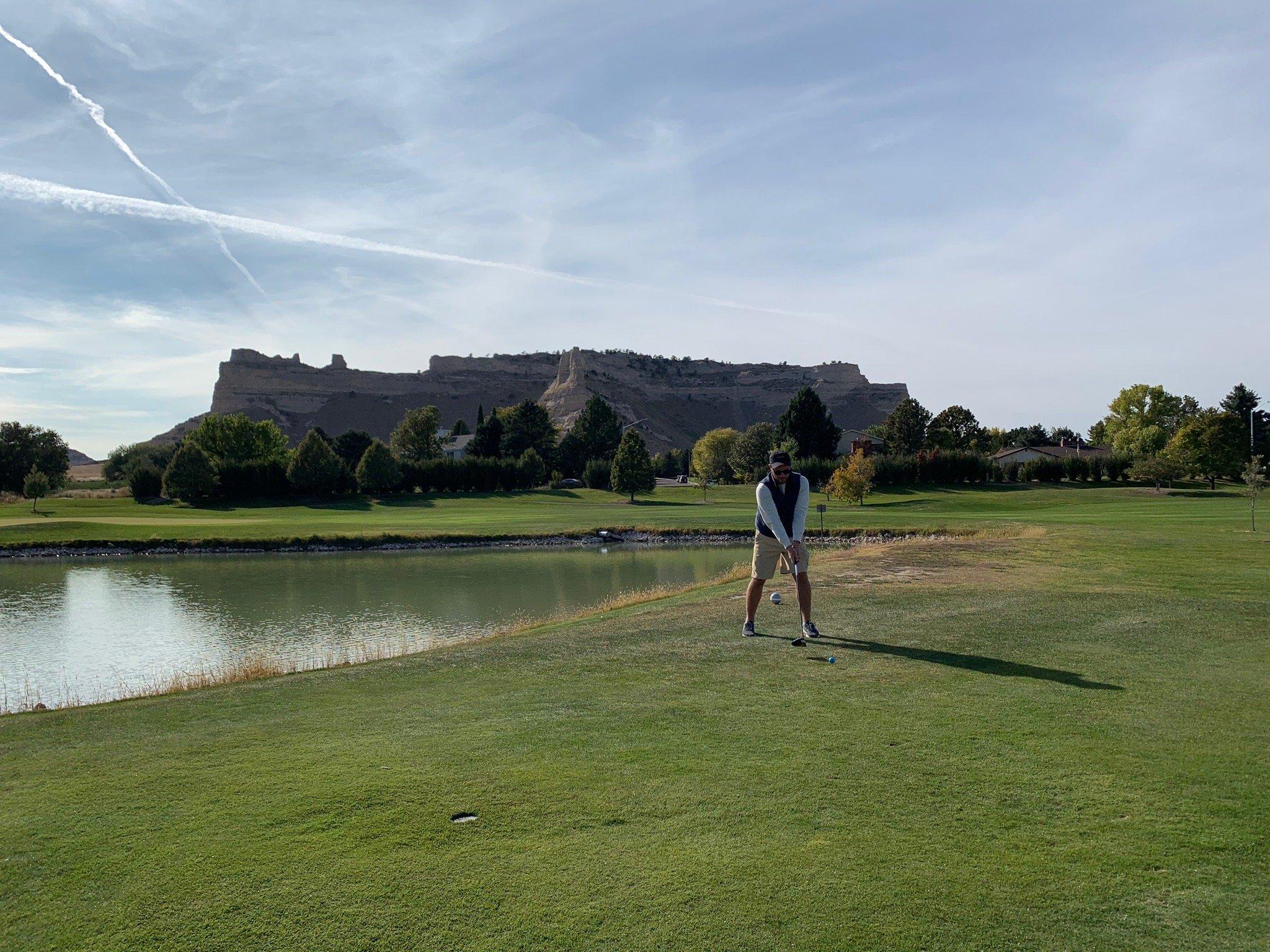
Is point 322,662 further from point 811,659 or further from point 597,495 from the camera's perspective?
point 597,495

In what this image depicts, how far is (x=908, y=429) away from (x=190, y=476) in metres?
69.1

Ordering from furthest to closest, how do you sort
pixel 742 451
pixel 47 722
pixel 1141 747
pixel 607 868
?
1. pixel 742 451
2. pixel 47 722
3. pixel 1141 747
4. pixel 607 868

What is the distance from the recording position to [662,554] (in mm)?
38781

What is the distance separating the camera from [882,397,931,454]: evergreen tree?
3674 inches

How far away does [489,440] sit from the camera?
318 feet

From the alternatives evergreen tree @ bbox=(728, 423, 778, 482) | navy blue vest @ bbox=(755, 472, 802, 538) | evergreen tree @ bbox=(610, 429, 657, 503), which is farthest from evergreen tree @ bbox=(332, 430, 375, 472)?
navy blue vest @ bbox=(755, 472, 802, 538)

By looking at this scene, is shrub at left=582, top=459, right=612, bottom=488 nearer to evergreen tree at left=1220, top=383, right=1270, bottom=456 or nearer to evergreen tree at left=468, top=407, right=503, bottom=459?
evergreen tree at left=468, top=407, right=503, bottom=459

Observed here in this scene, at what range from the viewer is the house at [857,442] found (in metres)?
95.8

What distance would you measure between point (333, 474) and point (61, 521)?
23724 mm

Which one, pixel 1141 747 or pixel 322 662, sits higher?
pixel 1141 747

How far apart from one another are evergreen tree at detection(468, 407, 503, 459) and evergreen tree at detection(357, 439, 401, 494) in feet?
73.7

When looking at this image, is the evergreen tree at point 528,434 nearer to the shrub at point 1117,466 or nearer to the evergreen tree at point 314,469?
the evergreen tree at point 314,469

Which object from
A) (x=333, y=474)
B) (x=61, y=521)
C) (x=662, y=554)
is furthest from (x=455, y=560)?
(x=333, y=474)

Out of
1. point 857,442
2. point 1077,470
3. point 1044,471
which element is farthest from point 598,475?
point 1077,470
